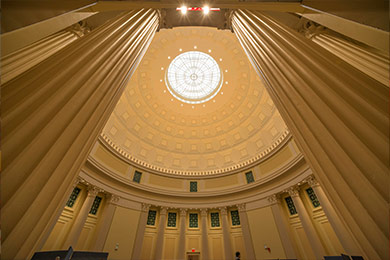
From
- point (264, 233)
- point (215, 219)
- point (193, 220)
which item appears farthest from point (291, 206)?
point (193, 220)

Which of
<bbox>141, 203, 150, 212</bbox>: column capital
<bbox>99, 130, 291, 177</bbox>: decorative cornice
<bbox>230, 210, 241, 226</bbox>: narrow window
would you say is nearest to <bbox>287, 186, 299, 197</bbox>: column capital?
<bbox>99, 130, 291, 177</bbox>: decorative cornice

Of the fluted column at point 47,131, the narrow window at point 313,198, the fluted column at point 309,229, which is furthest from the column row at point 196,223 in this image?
the fluted column at point 47,131

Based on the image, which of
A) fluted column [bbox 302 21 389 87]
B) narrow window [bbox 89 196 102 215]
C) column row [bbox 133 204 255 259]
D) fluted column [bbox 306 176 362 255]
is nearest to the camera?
fluted column [bbox 302 21 389 87]

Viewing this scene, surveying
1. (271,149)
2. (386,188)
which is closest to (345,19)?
(386,188)

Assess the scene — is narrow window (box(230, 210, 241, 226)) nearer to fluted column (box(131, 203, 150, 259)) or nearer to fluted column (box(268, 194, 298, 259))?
fluted column (box(268, 194, 298, 259))

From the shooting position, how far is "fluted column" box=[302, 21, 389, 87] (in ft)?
6.80

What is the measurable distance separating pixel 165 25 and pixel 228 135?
16.2 meters

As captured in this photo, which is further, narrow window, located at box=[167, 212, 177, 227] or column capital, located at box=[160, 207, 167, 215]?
narrow window, located at box=[167, 212, 177, 227]

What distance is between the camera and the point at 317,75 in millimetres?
2707

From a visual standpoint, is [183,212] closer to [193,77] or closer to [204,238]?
[204,238]

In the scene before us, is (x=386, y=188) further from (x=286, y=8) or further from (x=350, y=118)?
(x=286, y=8)

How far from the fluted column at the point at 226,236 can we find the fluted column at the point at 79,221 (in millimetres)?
11748

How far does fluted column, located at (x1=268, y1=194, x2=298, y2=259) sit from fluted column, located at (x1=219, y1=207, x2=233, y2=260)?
14.9 ft

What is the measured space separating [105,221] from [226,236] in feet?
35.1
